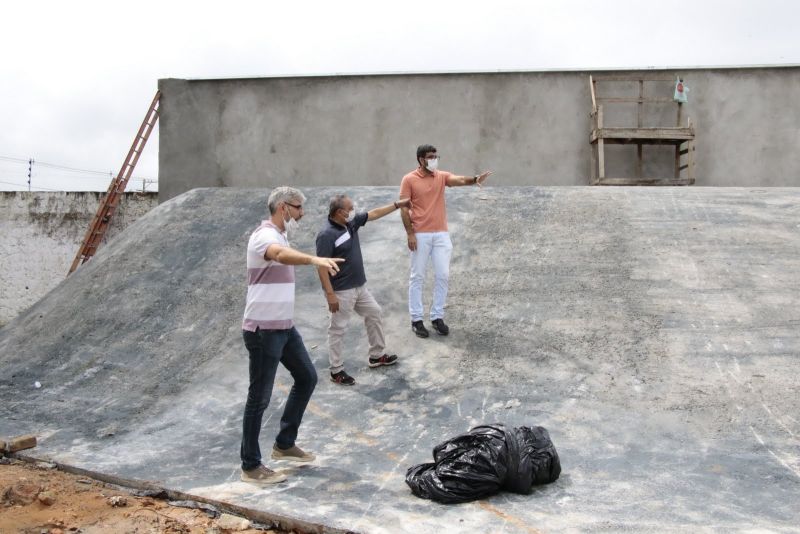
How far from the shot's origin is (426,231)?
6922 mm

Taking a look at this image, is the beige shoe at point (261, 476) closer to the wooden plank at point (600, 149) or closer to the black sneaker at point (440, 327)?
the black sneaker at point (440, 327)

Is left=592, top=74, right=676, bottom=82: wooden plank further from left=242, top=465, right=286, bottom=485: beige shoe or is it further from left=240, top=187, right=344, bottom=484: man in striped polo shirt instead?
left=242, top=465, right=286, bottom=485: beige shoe

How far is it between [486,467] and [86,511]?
242 cm

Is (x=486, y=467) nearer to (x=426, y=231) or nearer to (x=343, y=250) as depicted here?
(x=343, y=250)

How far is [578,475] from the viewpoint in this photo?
463 cm

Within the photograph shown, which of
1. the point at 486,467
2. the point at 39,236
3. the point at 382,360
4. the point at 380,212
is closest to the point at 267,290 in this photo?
the point at 486,467

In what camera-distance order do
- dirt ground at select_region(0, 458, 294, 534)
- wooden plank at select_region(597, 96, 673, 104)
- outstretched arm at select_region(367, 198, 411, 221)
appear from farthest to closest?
wooden plank at select_region(597, 96, 673, 104), outstretched arm at select_region(367, 198, 411, 221), dirt ground at select_region(0, 458, 294, 534)

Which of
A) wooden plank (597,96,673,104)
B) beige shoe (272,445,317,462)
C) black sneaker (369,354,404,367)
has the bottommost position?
beige shoe (272,445,317,462)

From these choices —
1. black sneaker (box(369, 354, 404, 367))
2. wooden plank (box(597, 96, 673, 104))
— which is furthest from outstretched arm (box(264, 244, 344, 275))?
wooden plank (box(597, 96, 673, 104))

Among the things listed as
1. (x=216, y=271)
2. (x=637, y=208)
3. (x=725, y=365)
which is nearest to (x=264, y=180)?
(x=216, y=271)

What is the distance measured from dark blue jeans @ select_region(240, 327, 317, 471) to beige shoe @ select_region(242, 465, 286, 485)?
0.03 meters

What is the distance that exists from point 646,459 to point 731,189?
6.31 m

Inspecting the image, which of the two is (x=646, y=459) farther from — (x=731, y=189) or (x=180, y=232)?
(x=180, y=232)

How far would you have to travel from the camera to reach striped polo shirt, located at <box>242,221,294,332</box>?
4457mm
